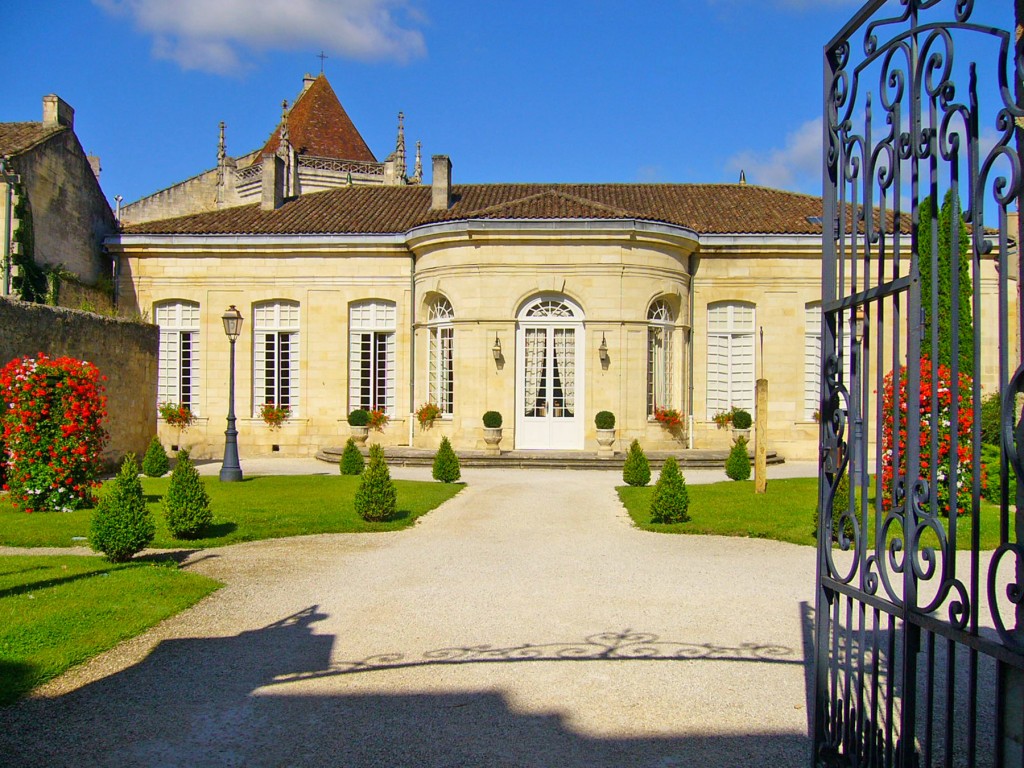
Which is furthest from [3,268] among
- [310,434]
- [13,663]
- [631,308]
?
[13,663]

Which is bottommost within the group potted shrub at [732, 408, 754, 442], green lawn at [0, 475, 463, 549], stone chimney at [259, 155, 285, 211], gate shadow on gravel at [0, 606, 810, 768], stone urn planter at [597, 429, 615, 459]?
gate shadow on gravel at [0, 606, 810, 768]

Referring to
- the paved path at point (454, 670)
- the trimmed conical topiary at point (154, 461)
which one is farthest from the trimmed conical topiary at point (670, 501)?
the trimmed conical topiary at point (154, 461)

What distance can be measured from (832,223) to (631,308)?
16.5m

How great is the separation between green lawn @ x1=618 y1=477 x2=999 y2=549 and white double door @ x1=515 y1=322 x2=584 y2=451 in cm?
520

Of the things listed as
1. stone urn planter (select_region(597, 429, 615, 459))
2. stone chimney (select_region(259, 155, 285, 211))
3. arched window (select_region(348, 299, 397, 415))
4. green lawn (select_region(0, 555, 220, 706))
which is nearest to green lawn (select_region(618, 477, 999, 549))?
stone urn planter (select_region(597, 429, 615, 459))

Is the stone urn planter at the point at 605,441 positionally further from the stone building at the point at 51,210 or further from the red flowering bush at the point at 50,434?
the stone building at the point at 51,210

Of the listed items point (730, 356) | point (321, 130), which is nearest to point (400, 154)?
point (321, 130)

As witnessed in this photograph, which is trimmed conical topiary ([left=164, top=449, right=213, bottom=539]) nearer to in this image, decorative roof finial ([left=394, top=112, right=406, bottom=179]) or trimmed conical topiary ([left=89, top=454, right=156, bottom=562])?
trimmed conical topiary ([left=89, top=454, right=156, bottom=562])

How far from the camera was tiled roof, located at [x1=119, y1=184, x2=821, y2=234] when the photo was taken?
21188mm

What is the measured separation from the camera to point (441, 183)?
2411cm

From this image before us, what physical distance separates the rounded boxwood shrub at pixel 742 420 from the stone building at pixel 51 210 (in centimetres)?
1534

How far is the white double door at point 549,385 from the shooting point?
2041cm

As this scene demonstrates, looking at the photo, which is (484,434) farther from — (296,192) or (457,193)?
(296,192)

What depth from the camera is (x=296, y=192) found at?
A: 38062mm
